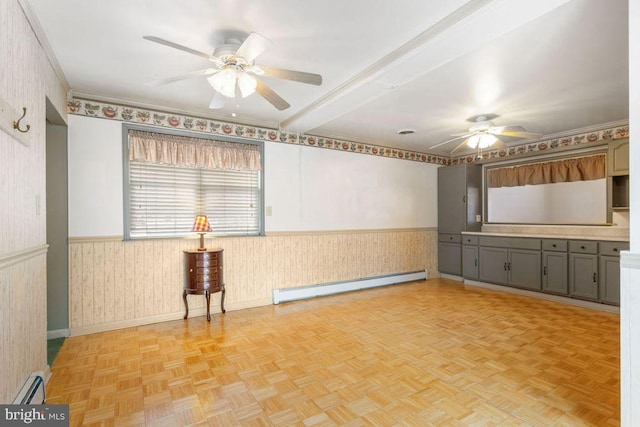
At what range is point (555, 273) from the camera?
4.33 metres

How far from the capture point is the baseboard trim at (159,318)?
3176mm

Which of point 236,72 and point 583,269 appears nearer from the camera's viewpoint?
point 236,72

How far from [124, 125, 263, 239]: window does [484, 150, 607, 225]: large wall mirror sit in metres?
4.24

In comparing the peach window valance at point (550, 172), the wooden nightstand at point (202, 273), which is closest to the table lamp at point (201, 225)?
the wooden nightstand at point (202, 273)

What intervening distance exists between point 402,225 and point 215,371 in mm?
4191

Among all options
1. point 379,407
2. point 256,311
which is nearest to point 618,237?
point 379,407

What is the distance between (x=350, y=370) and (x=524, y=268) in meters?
3.67

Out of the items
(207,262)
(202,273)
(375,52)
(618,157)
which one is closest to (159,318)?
(202,273)

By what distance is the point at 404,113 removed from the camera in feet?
12.7

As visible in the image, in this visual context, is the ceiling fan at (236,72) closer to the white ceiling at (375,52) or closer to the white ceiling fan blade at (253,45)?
the white ceiling fan blade at (253,45)

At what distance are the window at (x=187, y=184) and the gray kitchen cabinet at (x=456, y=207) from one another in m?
3.69

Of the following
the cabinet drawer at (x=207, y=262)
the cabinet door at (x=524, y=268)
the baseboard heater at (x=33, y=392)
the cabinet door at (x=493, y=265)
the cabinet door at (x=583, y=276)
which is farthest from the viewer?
the cabinet door at (x=493, y=265)

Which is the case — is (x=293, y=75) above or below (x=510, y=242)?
above

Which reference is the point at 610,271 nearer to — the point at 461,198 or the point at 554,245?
the point at 554,245
